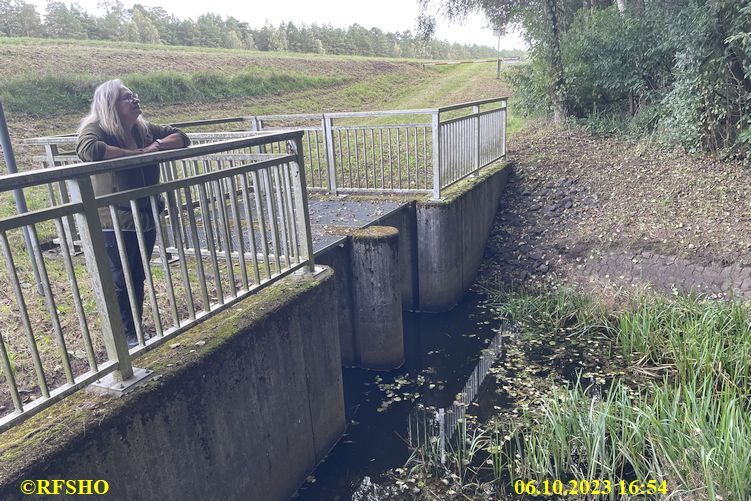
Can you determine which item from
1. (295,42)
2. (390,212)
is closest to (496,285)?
(390,212)

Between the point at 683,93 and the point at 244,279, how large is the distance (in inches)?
324

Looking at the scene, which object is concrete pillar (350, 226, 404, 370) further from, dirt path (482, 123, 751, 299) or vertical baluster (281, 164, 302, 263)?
dirt path (482, 123, 751, 299)

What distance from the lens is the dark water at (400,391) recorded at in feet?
14.0

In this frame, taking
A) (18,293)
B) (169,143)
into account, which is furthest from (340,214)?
(18,293)

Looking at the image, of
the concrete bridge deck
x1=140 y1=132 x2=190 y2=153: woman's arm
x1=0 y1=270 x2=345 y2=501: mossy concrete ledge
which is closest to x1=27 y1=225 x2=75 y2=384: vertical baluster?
x1=0 y1=270 x2=345 y2=501: mossy concrete ledge

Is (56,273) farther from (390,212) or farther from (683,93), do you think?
(683,93)

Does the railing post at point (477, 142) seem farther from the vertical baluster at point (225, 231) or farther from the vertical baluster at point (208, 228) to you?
the vertical baluster at point (208, 228)

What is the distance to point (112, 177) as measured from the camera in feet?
10.3

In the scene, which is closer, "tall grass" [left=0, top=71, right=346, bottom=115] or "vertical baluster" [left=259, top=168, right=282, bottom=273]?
"vertical baluster" [left=259, top=168, right=282, bottom=273]

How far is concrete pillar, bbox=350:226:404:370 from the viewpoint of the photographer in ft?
18.4

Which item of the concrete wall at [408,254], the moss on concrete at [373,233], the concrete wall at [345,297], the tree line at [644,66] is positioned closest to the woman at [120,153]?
the concrete wall at [345,297]

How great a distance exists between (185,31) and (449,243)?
35.9 m

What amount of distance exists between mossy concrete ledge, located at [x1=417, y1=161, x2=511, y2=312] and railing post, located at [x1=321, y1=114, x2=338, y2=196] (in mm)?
1412

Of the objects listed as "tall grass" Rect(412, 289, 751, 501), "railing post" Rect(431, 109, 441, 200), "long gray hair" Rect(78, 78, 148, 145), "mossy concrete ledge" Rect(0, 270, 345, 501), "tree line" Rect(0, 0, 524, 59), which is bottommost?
"tall grass" Rect(412, 289, 751, 501)
